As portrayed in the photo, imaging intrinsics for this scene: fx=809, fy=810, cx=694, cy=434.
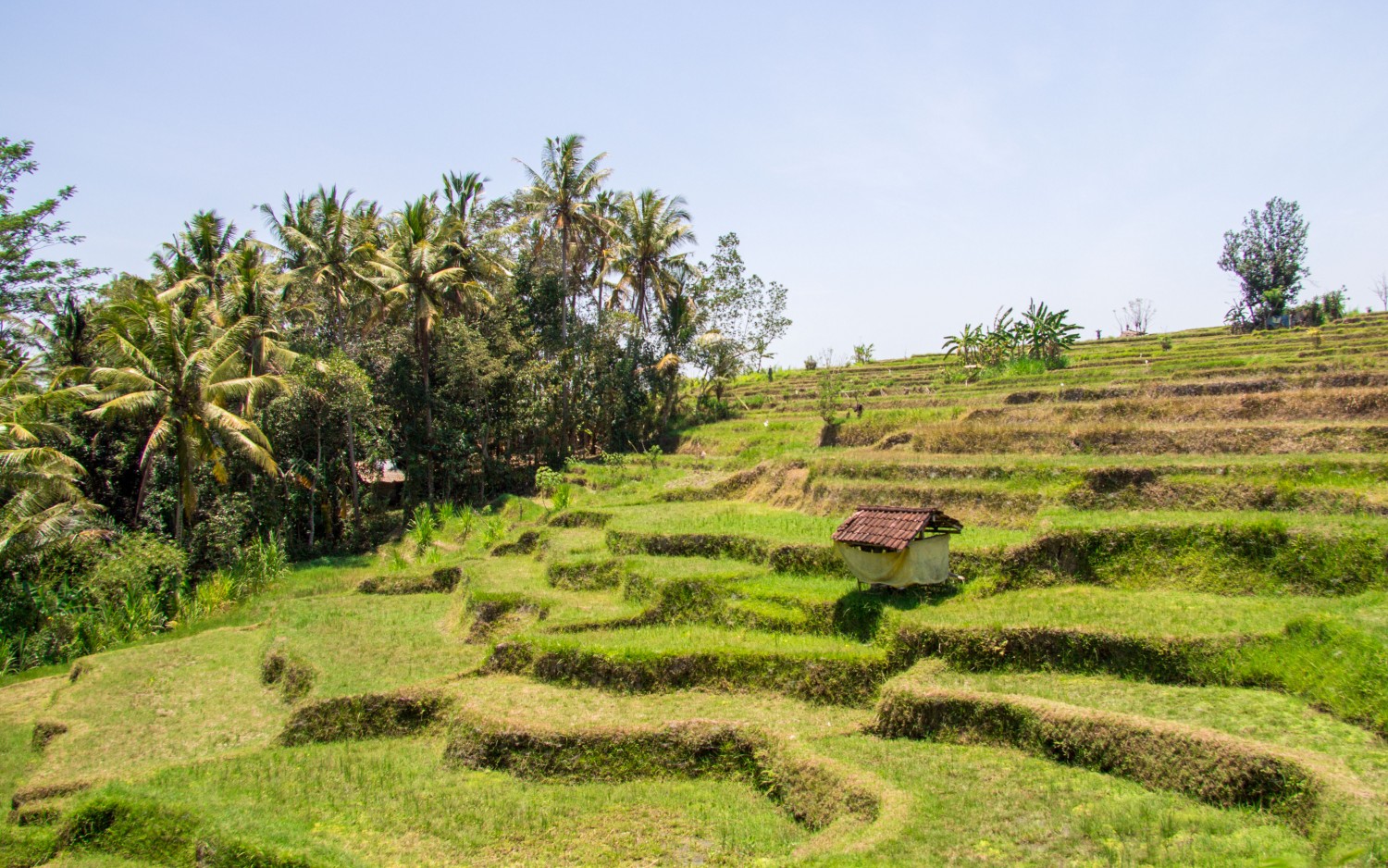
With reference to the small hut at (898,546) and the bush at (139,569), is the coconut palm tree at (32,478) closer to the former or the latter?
the bush at (139,569)

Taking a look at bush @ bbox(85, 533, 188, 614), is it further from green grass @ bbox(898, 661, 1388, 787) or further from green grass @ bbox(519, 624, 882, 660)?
green grass @ bbox(898, 661, 1388, 787)

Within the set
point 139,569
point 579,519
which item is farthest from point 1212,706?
point 139,569

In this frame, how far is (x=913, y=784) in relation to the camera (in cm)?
812

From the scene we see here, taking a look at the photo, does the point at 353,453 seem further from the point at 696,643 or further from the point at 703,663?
the point at 703,663

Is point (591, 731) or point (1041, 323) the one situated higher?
point (1041, 323)

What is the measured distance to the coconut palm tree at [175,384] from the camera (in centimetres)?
2031

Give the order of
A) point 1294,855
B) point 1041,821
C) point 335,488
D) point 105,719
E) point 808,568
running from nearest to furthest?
point 1294,855 → point 1041,821 → point 105,719 → point 808,568 → point 335,488

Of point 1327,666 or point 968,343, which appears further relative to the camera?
point 968,343

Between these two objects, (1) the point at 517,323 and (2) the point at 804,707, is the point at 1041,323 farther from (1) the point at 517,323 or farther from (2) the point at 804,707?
(2) the point at 804,707

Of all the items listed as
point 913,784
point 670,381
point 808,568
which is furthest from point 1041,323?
point 913,784

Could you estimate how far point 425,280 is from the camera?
94.4 feet

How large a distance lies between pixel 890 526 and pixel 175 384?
1873cm

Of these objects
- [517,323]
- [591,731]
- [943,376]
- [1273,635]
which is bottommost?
[591,731]

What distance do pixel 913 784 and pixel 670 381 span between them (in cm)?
2721
